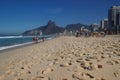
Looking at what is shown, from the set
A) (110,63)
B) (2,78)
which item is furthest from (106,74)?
(2,78)

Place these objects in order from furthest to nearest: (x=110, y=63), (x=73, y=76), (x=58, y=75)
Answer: (x=110, y=63) < (x=58, y=75) < (x=73, y=76)

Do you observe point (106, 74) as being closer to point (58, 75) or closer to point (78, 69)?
point (78, 69)

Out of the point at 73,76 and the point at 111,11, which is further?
the point at 111,11

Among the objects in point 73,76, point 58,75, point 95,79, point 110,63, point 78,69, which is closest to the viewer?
point 95,79

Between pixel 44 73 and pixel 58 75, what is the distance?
1.29ft

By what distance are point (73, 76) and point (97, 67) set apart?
2.85 feet

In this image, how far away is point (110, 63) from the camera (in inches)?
195

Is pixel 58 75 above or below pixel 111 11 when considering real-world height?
below

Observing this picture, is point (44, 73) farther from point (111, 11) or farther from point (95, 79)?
point (111, 11)

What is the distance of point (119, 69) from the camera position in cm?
422

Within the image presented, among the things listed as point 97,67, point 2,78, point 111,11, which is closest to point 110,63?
point 97,67

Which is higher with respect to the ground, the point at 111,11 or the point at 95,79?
the point at 111,11

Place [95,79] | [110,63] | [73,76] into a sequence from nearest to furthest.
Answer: [95,79] → [73,76] → [110,63]

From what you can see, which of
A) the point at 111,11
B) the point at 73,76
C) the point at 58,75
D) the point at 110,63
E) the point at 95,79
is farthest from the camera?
the point at 111,11
